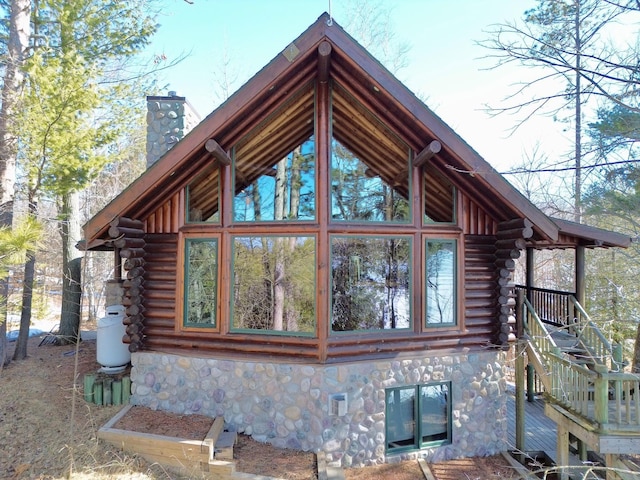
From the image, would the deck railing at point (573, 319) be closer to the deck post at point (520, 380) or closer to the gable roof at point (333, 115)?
the deck post at point (520, 380)

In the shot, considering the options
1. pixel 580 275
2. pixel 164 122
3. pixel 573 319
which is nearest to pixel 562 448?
pixel 573 319

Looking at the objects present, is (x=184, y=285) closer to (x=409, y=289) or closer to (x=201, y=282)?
(x=201, y=282)

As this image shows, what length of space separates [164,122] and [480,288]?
7.54 metres

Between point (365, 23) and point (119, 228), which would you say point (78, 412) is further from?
point (365, 23)

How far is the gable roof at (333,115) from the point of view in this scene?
18.7 ft

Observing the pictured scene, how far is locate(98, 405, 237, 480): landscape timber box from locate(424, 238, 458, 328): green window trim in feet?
12.4

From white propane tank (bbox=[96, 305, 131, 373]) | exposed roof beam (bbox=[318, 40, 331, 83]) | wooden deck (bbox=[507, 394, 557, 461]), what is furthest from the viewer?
wooden deck (bbox=[507, 394, 557, 461])

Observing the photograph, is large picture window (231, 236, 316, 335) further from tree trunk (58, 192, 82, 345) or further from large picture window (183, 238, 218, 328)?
tree trunk (58, 192, 82, 345)

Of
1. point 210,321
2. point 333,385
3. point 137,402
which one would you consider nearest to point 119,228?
point 210,321

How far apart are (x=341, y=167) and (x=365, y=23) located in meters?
11.1

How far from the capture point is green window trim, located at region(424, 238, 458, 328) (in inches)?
266

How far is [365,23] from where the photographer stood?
48.8 ft

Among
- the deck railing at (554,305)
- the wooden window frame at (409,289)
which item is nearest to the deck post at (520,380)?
the deck railing at (554,305)

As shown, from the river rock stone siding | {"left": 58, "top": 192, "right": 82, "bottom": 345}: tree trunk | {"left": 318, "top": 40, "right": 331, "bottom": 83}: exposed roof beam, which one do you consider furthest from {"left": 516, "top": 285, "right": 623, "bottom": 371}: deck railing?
{"left": 58, "top": 192, "right": 82, "bottom": 345}: tree trunk
